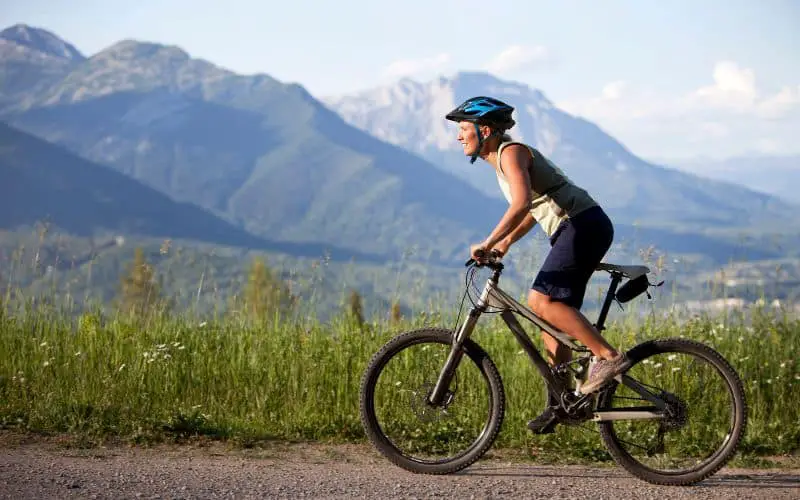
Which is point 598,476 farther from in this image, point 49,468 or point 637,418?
point 49,468

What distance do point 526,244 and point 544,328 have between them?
3204mm

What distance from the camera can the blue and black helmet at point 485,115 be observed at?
514 cm

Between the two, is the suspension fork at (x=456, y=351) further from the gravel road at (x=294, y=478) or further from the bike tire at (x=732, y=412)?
the bike tire at (x=732, y=412)

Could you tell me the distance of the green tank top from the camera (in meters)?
5.06

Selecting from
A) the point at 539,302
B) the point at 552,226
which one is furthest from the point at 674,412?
the point at 552,226

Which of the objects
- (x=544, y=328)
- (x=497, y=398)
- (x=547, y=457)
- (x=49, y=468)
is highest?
(x=544, y=328)

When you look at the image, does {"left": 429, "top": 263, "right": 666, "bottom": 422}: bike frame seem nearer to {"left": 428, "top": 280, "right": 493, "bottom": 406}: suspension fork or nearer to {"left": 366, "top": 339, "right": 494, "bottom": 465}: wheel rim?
{"left": 428, "top": 280, "right": 493, "bottom": 406}: suspension fork

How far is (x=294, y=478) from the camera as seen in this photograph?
201 inches

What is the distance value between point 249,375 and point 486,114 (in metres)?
3.00

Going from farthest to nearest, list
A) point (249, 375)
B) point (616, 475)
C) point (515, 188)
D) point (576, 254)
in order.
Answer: point (249, 375)
point (616, 475)
point (576, 254)
point (515, 188)

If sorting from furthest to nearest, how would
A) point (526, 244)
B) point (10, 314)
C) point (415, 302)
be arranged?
1. point (415, 302)
2. point (526, 244)
3. point (10, 314)

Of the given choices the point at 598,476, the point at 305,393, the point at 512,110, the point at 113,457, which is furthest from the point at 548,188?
the point at 113,457

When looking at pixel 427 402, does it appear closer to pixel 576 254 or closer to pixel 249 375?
pixel 576 254

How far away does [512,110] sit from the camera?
5.27 m
